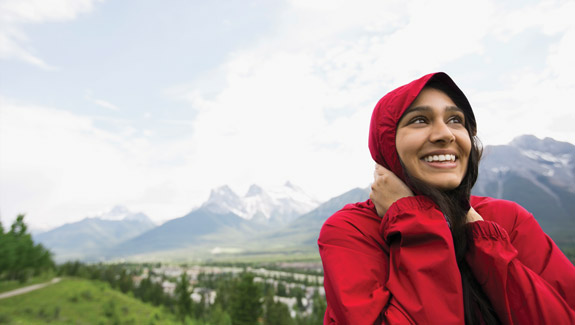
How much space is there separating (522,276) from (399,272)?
40 centimetres

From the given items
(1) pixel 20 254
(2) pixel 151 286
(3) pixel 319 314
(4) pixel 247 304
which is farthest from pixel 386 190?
(2) pixel 151 286

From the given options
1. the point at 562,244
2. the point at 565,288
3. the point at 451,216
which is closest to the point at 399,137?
the point at 451,216

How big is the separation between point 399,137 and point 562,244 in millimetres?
29938

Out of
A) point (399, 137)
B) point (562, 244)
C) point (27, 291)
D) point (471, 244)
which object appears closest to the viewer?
point (471, 244)

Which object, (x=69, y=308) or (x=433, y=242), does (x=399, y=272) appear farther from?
(x=69, y=308)

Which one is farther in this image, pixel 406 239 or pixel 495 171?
pixel 495 171

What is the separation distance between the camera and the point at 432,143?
134cm

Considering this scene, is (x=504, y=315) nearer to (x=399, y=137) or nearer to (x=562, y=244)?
(x=399, y=137)

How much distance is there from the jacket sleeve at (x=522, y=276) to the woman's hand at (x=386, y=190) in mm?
294

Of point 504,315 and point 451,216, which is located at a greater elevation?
point 451,216

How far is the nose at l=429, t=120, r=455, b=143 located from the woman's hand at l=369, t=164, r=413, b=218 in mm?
230

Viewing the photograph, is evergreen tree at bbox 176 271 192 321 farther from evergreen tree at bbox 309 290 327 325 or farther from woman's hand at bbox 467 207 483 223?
woman's hand at bbox 467 207 483 223

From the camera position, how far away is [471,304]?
1123 mm

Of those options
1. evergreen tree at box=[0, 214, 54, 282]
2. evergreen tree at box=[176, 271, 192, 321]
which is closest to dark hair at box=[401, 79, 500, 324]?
evergreen tree at box=[0, 214, 54, 282]
